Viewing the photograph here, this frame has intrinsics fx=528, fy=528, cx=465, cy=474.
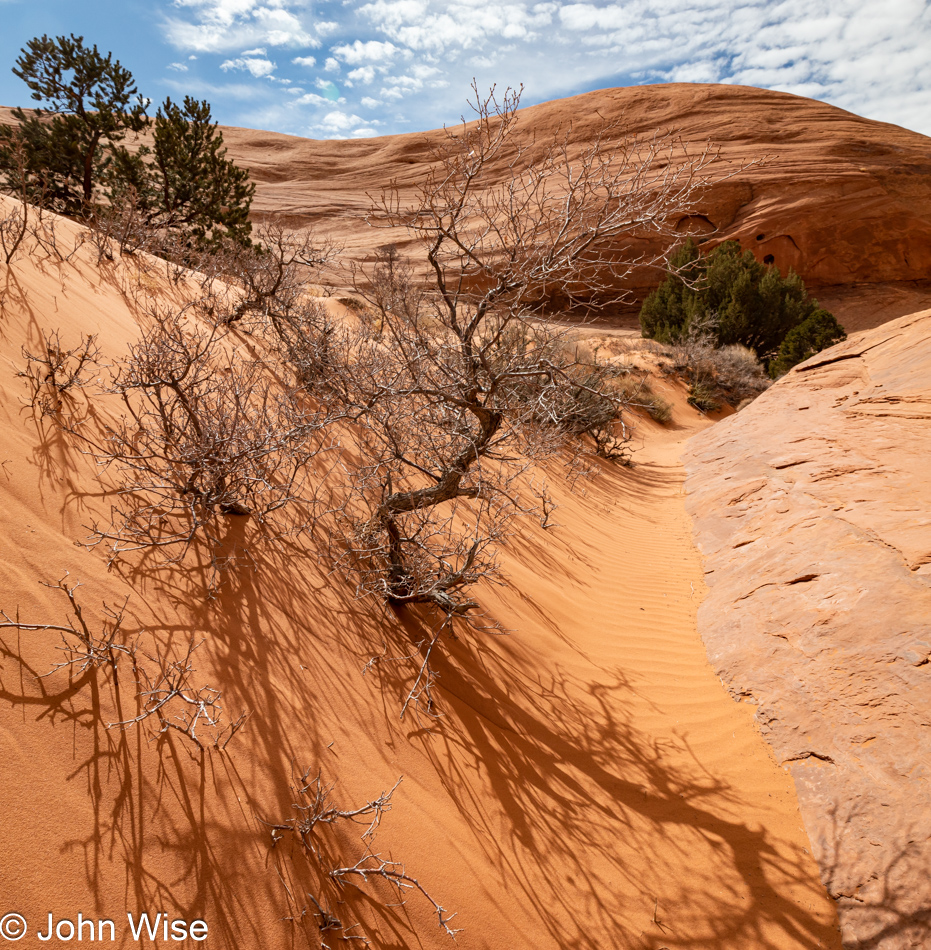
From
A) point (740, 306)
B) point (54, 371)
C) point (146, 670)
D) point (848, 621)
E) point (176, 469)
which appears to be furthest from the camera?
point (740, 306)

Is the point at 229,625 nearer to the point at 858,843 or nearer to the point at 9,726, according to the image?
the point at 9,726

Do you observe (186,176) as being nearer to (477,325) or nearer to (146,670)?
(477,325)

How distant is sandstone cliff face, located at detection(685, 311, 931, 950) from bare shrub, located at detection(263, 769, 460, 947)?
64.7 inches

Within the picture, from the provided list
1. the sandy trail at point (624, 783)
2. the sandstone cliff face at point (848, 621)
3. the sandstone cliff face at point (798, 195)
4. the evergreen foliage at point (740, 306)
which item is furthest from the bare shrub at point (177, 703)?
the sandstone cliff face at point (798, 195)

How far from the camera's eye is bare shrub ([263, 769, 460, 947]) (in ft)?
5.24

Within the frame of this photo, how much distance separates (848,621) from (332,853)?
2.93m

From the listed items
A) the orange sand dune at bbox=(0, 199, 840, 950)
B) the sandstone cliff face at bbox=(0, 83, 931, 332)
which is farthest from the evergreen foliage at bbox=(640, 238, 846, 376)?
the orange sand dune at bbox=(0, 199, 840, 950)

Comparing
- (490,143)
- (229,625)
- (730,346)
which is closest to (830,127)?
(730,346)

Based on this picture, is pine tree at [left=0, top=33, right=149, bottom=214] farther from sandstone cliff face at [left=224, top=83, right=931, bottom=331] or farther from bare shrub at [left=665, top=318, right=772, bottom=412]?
bare shrub at [left=665, top=318, right=772, bottom=412]

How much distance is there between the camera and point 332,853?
5.62 feet

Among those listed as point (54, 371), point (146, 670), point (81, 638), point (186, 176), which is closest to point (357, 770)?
point (146, 670)

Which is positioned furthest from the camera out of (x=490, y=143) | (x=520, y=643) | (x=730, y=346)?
(x=730, y=346)

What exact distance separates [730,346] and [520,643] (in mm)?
14973

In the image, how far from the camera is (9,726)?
1.48 meters
